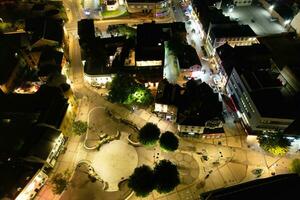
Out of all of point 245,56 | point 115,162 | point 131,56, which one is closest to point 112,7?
point 131,56

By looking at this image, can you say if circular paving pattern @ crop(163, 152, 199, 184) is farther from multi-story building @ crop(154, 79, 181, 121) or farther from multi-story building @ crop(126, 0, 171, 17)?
multi-story building @ crop(126, 0, 171, 17)

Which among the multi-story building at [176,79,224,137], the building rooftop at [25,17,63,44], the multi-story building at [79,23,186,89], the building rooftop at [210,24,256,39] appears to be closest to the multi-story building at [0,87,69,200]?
the multi-story building at [79,23,186,89]

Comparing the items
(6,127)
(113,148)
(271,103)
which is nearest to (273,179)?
(271,103)

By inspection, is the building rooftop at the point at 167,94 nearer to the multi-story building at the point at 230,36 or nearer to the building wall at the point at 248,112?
the building wall at the point at 248,112

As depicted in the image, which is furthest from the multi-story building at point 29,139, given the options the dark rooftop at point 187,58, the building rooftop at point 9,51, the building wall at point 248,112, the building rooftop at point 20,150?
the building wall at point 248,112

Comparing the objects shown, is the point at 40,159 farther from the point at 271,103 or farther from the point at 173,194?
the point at 271,103
